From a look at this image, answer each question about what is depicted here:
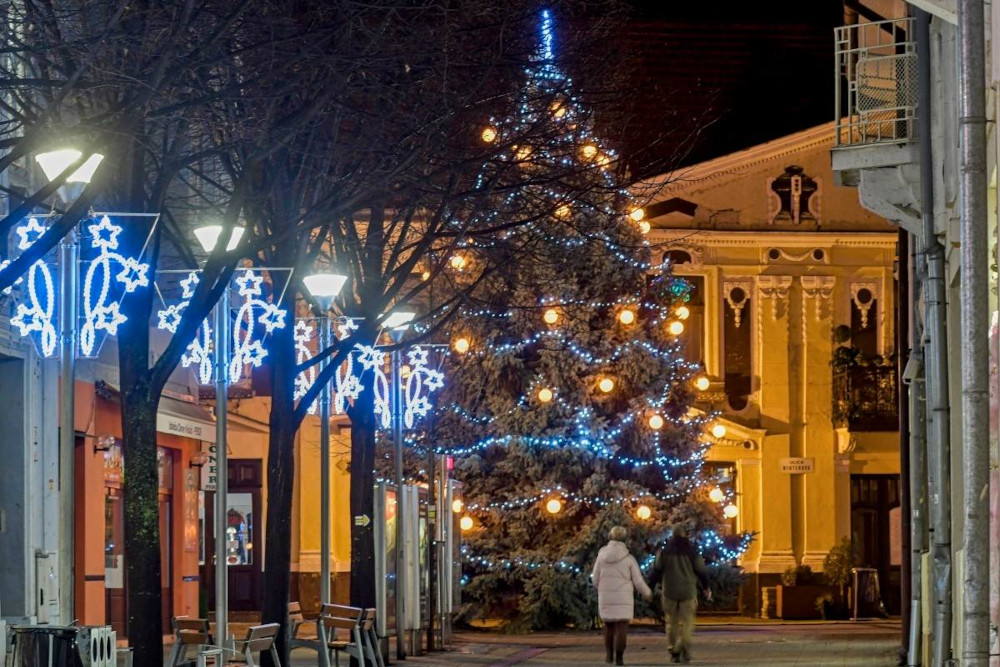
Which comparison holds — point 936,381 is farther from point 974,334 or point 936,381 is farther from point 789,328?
point 789,328

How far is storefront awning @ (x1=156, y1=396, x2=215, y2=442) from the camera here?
3102cm

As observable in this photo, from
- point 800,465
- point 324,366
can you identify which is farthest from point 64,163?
point 800,465

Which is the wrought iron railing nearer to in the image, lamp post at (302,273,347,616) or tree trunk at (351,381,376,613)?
tree trunk at (351,381,376,613)

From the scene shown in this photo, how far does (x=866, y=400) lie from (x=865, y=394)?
13 cm

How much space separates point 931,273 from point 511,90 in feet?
18.8

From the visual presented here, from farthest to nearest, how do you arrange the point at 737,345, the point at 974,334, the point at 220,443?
the point at 737,345
the point at 220,443
the point at 974,334

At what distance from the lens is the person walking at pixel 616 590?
1027 inches

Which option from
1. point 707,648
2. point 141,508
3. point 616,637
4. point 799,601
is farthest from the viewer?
point 799,601

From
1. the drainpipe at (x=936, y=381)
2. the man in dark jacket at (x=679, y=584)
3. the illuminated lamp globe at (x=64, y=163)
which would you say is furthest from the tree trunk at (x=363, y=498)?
the illuminated lamp globe at (x=64, y=163)

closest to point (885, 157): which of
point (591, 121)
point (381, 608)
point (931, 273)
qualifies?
point (931, 273)

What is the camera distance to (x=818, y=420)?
45281 mm

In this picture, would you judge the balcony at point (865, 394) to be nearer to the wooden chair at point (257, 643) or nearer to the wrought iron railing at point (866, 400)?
the wrought iron railing at point (866, 400)

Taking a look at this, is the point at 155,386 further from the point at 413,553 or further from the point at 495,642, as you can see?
the point at 495,642

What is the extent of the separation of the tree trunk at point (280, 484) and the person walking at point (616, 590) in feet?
17.8
